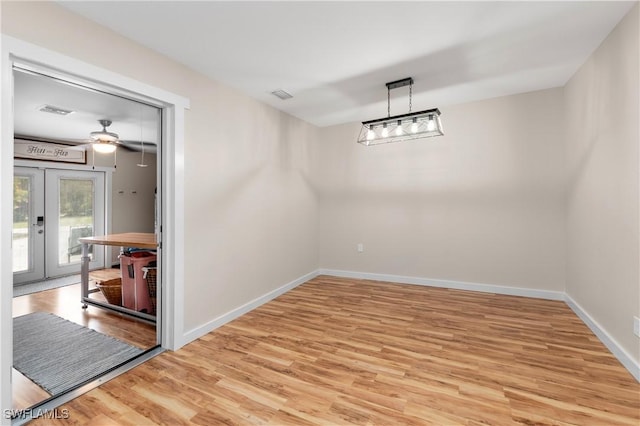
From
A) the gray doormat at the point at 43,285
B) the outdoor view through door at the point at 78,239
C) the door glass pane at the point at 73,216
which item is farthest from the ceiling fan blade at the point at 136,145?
the gray doormat at the point at 43,285

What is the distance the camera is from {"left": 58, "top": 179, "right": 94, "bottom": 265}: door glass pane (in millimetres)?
5594

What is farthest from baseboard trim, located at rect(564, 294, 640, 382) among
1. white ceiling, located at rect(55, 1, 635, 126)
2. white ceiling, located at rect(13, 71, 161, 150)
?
white ceiling, located at rect(13, 71, 161, 150)

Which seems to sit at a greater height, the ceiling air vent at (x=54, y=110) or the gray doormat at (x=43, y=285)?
the ceiling air vent at (x=54, y=110)

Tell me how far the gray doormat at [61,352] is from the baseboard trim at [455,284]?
3257 millimetres

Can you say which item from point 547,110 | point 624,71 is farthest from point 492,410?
point 547,110

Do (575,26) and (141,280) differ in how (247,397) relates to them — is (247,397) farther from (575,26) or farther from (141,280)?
(575,26)

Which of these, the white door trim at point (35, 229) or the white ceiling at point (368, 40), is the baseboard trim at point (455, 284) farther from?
the white door trim at point (35, 229)

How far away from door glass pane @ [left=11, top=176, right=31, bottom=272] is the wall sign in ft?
1.36

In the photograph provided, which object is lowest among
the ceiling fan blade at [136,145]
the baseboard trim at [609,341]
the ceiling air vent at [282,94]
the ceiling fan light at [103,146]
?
the baseboard trim at [609,341]

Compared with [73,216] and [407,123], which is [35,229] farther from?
[407,123]

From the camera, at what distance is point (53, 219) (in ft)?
17.8

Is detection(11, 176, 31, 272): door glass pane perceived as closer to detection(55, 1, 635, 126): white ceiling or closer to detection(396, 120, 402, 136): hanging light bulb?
detection(55, 1, 635, 126): white ceiling

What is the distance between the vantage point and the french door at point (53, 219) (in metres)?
5.08

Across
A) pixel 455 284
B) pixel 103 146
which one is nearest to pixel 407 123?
pixel 455 284
